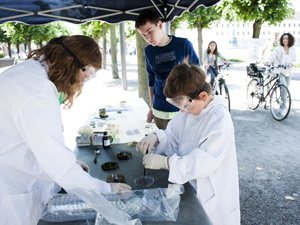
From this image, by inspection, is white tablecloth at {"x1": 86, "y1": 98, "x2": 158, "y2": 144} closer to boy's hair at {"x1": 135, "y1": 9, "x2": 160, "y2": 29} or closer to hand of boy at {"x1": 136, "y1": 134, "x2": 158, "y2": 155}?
hand of boy at {"x1": 136, "y1": 134, "x2": 158, "y2": 155}

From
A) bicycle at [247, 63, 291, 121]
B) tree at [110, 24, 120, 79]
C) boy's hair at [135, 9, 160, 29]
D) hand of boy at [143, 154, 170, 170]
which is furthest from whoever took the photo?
tree at [110, 24, 120, 79]

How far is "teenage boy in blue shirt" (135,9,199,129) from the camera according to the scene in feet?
8.34

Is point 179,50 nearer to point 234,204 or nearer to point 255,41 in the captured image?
point 234,204

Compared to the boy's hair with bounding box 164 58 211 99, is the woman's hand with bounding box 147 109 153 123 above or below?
below

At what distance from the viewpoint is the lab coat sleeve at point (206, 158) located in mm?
1278

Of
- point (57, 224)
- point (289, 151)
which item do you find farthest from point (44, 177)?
point (289, 151)

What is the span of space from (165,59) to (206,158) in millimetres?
1654

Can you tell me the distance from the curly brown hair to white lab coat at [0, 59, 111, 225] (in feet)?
0.19

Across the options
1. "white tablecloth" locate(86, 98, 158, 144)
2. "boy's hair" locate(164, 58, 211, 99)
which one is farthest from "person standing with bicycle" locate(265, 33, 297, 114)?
"boy's hair" locate(164, 58, 211, 99)

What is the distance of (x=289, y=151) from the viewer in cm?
382

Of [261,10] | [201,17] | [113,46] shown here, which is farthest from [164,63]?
[201,17]

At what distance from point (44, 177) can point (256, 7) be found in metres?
10.4

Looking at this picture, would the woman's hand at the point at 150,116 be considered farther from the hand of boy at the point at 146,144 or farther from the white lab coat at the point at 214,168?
the white lab coat at the point at 214,168

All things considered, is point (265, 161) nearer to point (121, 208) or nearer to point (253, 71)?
point (121, 208)
